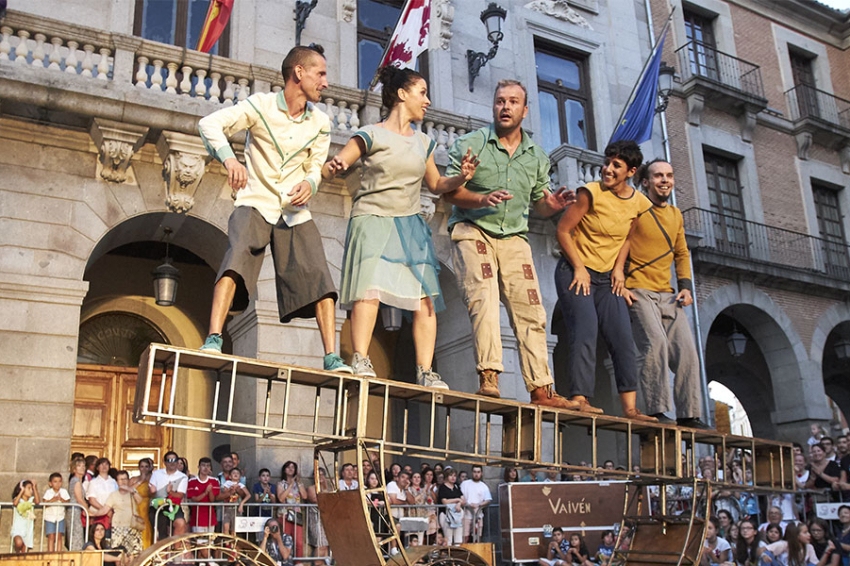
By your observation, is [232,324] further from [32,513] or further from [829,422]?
[829,422]

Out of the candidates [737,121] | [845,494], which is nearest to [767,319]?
[737,121]

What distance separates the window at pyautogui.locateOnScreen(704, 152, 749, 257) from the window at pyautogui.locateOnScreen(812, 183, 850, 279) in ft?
7.66

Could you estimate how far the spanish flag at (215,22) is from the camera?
10.9 m

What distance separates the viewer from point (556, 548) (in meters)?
10.3

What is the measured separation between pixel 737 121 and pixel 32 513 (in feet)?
52.8

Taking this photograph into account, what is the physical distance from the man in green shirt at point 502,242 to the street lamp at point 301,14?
7.68 meters

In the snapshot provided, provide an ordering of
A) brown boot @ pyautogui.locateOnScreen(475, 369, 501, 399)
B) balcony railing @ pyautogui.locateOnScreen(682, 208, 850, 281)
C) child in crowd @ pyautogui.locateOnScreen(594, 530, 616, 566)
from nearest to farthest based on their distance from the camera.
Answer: brown boot @ pyautogui.locateOnScreen(475, 369, 501, 399) → child in crowd @ pyautogui.locateOnScreen(594, 530, 616, 566) → balcony railing @ pyautogui.locateOnScreen(682, 208, 850, 281)

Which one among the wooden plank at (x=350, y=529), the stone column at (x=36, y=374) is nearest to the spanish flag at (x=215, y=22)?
the stone column at (x=36, y=374)

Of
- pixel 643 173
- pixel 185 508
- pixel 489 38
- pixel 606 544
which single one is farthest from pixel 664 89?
pixel 185 508

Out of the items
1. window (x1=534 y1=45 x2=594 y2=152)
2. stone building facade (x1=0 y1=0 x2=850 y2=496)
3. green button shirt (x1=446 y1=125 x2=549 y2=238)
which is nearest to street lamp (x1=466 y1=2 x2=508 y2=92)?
stone building facade (x1=0 y1=0 x2=850 y2=496)

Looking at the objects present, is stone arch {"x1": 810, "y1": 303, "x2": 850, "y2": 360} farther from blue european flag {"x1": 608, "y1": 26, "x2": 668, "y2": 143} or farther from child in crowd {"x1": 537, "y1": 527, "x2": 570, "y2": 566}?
child in crowd {"x1": 537, "y1": 527, "x2": 570, "y2": 566}

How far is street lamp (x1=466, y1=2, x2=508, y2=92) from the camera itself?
1377 cm

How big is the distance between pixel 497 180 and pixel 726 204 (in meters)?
14.2

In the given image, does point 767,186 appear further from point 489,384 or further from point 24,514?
point 24,514
